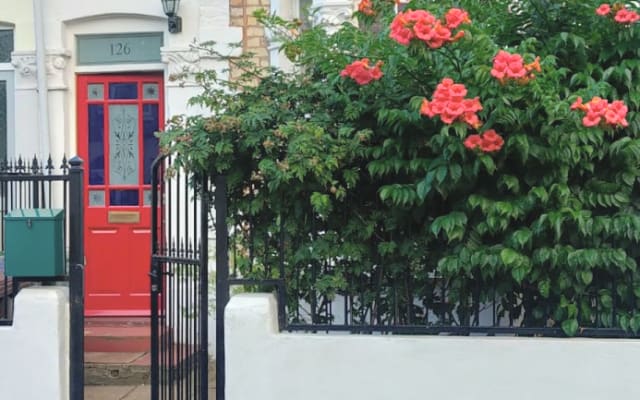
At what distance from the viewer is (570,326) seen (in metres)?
3.89

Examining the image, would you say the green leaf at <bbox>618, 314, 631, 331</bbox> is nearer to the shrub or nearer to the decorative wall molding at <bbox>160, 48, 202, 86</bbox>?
the shrub

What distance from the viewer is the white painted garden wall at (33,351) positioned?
453 centimetres

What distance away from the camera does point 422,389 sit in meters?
4.01

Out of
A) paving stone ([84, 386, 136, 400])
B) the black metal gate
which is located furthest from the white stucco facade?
the black metal gate

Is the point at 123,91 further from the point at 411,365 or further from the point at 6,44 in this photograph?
the point at 411,365

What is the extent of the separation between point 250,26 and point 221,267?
3498mm

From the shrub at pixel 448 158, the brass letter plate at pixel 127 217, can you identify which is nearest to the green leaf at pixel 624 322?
the shrub at pixel 448 158

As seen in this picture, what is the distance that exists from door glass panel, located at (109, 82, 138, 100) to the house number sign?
233 mm

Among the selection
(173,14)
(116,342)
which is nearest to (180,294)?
Result: (116,342)

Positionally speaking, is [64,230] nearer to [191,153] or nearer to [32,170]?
[32,170]

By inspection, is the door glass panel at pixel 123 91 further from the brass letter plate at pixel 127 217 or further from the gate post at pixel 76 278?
the gate post at pixel 76 278

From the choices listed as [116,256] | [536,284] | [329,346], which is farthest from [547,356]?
[116,256]

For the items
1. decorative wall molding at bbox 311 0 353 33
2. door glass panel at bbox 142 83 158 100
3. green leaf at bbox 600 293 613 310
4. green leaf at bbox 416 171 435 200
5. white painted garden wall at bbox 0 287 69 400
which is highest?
decorative wall molding at bbox 311 0 353 33

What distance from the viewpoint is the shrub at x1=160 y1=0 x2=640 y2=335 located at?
359 centimetres
